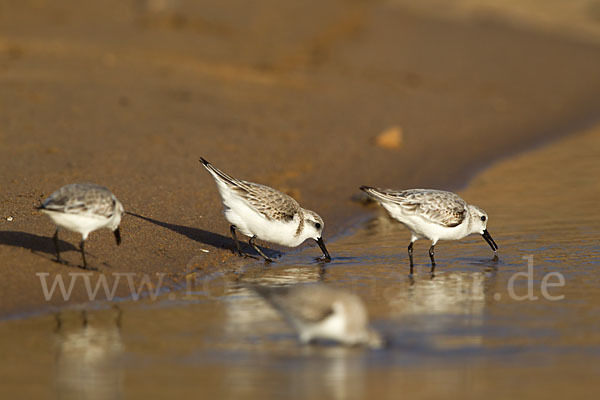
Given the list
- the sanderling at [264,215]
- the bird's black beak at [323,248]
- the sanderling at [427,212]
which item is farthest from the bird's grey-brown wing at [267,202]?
the sanderling at [427,212]

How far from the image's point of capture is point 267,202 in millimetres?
10344

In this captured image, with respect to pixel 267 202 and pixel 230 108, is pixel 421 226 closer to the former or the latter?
pixel 267 202

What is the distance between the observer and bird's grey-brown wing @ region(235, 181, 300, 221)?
10.3m

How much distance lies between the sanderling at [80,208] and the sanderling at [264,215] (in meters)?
1.60

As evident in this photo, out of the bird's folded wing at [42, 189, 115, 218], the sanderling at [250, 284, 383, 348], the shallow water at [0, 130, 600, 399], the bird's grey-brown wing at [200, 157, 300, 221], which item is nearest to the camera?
the shallow water at [0, 130, 600, 399]

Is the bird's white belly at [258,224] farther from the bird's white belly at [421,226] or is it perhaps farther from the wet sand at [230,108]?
the bird's white belly at [421,226]

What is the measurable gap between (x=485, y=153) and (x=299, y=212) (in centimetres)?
717

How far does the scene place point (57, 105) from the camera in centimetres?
1547

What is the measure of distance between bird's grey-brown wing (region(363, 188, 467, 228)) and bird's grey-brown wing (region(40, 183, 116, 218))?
293 cm

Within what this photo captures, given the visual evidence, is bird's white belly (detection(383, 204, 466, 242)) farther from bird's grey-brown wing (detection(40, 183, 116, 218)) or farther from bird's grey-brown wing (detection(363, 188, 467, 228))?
bird's grey-brown wing (detection(40, 183, 116, 218))

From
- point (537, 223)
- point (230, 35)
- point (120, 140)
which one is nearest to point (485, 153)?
point (537, 223)

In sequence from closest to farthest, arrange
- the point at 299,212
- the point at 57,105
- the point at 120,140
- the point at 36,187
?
the point at 299,212 → the point at 36,187 → the point at 120,140 → the point at 57,105

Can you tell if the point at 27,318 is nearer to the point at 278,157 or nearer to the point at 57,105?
the point at 278,157

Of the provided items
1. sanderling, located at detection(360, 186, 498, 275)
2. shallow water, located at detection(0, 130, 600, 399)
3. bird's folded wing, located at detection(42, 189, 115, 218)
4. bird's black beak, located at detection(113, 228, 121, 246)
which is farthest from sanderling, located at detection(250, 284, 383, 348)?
sanderling, located at detection(360, 186, 498, 275)
